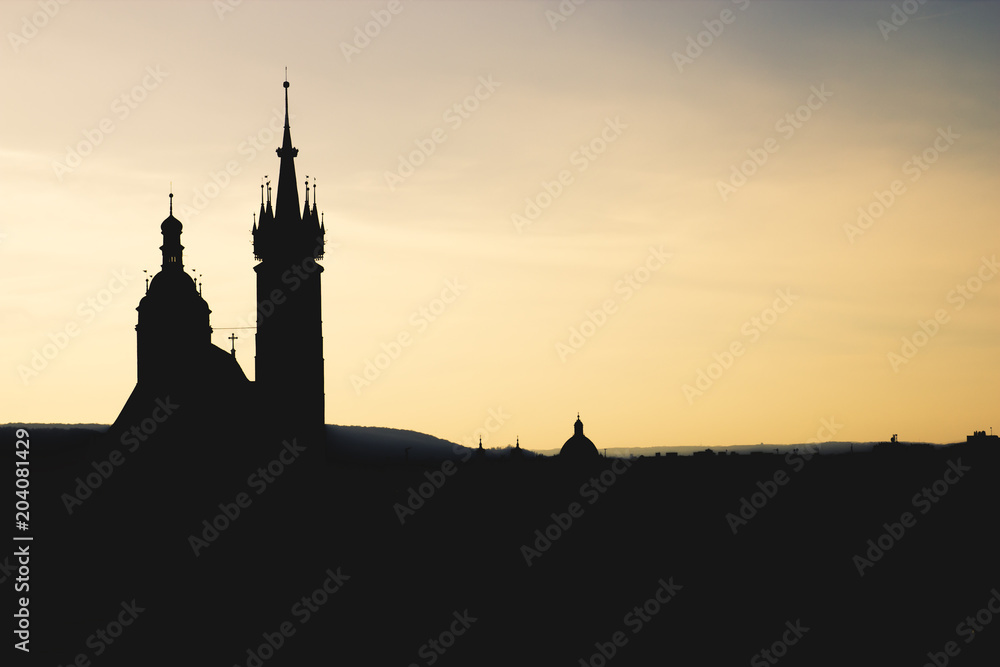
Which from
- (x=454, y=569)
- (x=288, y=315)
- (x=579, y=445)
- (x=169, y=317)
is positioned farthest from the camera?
(x=579, y=445)

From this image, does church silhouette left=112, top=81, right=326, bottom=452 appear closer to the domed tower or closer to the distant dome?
the domed tower

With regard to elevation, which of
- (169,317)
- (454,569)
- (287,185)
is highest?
(287,185)

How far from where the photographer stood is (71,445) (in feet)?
274

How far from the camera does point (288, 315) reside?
7244 centimetres

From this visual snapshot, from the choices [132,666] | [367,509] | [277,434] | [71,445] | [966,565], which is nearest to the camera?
[132,666]

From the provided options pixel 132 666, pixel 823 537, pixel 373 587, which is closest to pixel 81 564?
pixel 132 666

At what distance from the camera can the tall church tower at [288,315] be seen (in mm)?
72500

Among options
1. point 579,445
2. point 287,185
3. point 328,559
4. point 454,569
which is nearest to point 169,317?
A: point 287,185

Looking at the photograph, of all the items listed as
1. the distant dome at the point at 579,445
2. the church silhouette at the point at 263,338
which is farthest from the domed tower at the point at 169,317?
the distant dome at the point at 579,445

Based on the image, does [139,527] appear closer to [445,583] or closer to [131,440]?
[131,440]

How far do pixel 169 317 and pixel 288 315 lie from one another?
9063mm

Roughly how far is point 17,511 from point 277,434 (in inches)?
681

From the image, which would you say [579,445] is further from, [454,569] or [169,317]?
[169,317]

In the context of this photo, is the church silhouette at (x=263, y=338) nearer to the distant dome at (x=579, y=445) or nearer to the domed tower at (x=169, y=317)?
the domed tower at (x=169, y=317)
